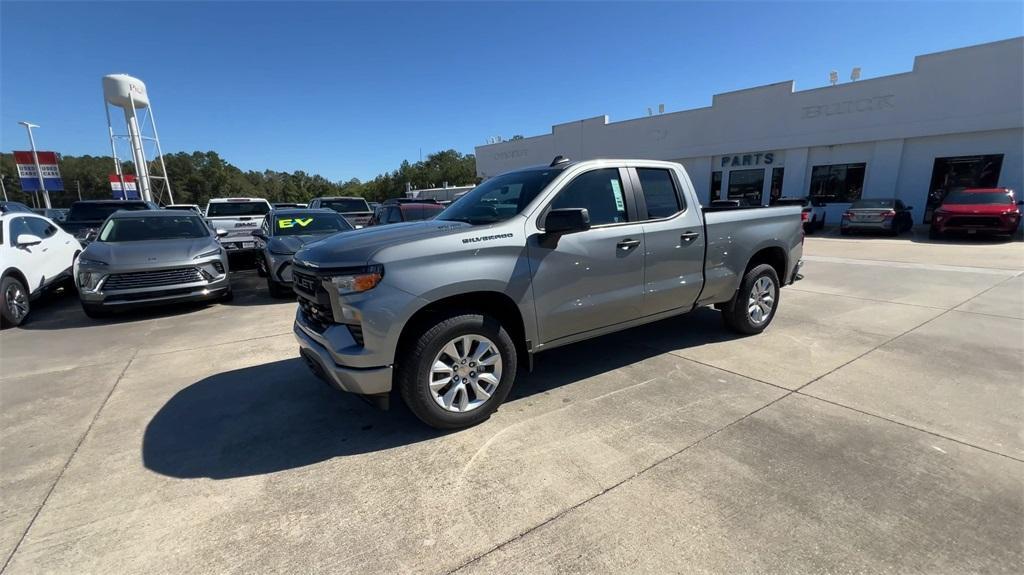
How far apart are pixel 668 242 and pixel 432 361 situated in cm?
248

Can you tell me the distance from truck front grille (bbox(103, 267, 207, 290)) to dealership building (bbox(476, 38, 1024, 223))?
24832 mm

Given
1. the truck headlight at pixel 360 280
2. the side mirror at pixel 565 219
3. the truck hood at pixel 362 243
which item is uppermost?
the side mirror at pixel 565 219

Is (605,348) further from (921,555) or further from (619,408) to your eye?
(921,555)

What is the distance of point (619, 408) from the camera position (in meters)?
3.60

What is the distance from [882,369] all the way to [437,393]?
13.6ft

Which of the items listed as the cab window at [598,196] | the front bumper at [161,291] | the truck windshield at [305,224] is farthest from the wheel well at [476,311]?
the truck windshield at [305,224]

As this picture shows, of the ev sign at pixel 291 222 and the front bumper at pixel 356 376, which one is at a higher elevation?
the ev sign at pixel 291 222

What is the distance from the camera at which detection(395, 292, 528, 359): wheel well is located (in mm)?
3098

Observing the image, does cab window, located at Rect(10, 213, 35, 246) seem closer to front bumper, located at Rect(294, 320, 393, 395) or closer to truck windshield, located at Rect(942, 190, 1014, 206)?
front bumper, located at Rect(294, 320, 393, 395)

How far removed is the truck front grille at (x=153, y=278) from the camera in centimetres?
634

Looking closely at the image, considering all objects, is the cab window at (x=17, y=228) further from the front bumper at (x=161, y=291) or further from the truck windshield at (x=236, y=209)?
the truck windshield at (x=236, y=209)

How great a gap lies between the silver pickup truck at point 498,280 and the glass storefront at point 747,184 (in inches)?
876

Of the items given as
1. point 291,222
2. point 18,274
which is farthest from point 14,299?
point 291,222

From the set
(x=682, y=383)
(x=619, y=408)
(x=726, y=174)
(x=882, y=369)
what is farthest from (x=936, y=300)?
(x=726, y=174)
